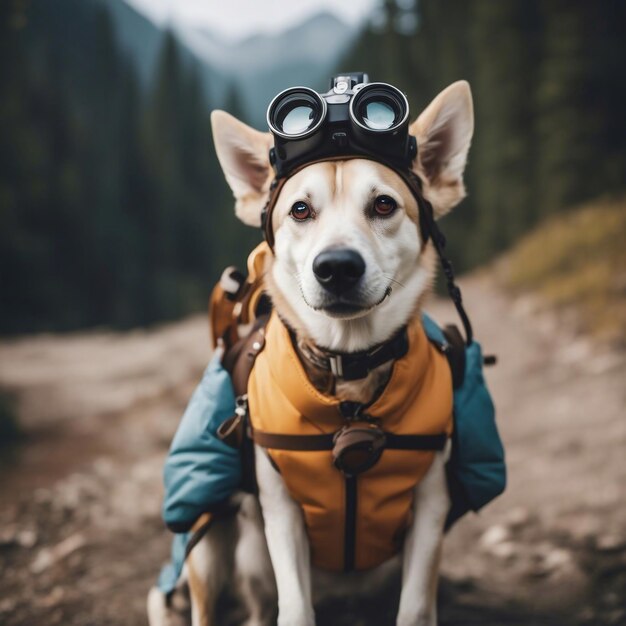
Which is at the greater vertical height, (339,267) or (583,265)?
(583,265)

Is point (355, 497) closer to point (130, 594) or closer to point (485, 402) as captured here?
point (485, 402)

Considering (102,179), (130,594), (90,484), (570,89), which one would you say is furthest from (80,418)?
(102,179)

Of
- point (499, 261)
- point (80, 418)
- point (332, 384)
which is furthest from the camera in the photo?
point (499, 261)

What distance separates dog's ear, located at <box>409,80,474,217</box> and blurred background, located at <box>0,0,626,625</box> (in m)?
2.10

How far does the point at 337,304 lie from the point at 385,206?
0.47 m

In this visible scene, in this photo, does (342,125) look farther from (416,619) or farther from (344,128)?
(416,619)

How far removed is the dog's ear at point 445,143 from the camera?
8.40 ft

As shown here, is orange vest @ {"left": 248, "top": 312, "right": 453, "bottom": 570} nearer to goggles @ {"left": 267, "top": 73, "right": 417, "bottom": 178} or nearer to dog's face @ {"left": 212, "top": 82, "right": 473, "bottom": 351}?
dog's face @ {"left": 212, "top": 82, "right": 473, "bottom": 351}

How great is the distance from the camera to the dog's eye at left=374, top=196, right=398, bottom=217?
8.14 feet

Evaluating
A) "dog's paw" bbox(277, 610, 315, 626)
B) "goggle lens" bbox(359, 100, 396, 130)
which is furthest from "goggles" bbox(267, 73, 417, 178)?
"dog's paw" bbox(277, 610, 315, 626)

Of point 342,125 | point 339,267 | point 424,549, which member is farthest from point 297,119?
point 424,549

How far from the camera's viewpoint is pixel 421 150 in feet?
8.94

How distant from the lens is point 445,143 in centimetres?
271

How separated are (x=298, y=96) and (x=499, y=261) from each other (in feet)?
54.1
